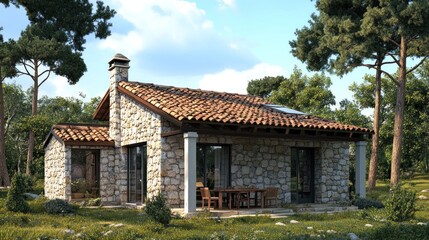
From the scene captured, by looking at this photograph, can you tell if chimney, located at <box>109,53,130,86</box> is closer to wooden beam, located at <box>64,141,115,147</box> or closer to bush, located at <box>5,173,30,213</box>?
wooden beam, located at <box>64,141,115,147</box>

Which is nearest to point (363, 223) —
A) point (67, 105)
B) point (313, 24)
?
point (313, 24)

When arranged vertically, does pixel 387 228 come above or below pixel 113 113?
below

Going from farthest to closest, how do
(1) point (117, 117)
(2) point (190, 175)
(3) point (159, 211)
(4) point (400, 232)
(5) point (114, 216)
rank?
(1) point (117, 117) < (5) point (114, 216) < (2) point (190, 175) < (3) point (159, 211) < (4) point (400, 232)

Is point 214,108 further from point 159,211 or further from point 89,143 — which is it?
point 159,211

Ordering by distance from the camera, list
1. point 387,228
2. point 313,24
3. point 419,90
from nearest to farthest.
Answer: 1. point 387,228
2. point 313,24
3. point 419,90

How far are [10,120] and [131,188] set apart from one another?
30037mm

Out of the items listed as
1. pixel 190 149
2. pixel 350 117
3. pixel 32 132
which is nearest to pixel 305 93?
pixel 350 117

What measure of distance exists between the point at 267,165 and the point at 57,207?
689 centimetres

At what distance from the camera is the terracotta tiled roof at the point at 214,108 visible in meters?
14.8

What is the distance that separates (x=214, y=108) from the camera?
1647 centimetres

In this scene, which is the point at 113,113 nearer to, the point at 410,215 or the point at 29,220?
the point at 29,220

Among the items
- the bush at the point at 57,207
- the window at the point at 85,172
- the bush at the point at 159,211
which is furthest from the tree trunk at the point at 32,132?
the bush at the point at 159,211

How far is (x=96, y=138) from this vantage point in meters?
18.7

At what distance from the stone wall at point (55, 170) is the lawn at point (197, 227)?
3.99 meters
